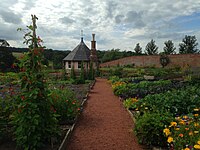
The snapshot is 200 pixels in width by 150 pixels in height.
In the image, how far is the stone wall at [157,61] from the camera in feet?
90.3

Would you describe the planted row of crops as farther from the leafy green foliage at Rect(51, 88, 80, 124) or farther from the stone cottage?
the stone cottage

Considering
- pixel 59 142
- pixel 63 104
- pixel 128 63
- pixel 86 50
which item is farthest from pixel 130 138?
pixel 128 63

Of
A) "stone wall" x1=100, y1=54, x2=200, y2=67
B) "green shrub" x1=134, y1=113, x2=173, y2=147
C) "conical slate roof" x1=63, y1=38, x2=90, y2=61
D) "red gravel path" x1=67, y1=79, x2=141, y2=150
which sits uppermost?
"conical slate roof" x1=63, y1=38, x2=90, y2=61

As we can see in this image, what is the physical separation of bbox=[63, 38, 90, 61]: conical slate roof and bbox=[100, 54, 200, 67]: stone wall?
26.2 feet

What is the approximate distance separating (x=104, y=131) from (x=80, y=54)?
24138mm

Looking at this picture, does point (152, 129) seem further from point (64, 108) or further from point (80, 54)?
point (80, 54)

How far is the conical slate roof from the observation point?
1113 inches

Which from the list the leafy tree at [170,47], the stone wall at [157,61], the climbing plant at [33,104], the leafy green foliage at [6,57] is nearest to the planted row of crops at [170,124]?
the climbing plant at [33,104]

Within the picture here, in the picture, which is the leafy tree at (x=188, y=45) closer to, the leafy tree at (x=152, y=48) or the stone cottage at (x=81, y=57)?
the leafy tree at (x=152, y=48)

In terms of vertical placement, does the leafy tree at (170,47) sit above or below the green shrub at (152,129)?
above

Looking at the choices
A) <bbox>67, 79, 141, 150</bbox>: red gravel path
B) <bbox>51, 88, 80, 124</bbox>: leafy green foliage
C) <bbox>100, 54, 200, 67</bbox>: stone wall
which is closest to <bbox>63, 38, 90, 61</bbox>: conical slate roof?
<bbox>100, 54, 200, 67</bbox>: stone wall

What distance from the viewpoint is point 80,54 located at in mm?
28797

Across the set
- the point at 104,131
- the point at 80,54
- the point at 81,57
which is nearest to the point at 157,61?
the point at 81,57

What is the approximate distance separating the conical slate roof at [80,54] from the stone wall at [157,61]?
7.97m
